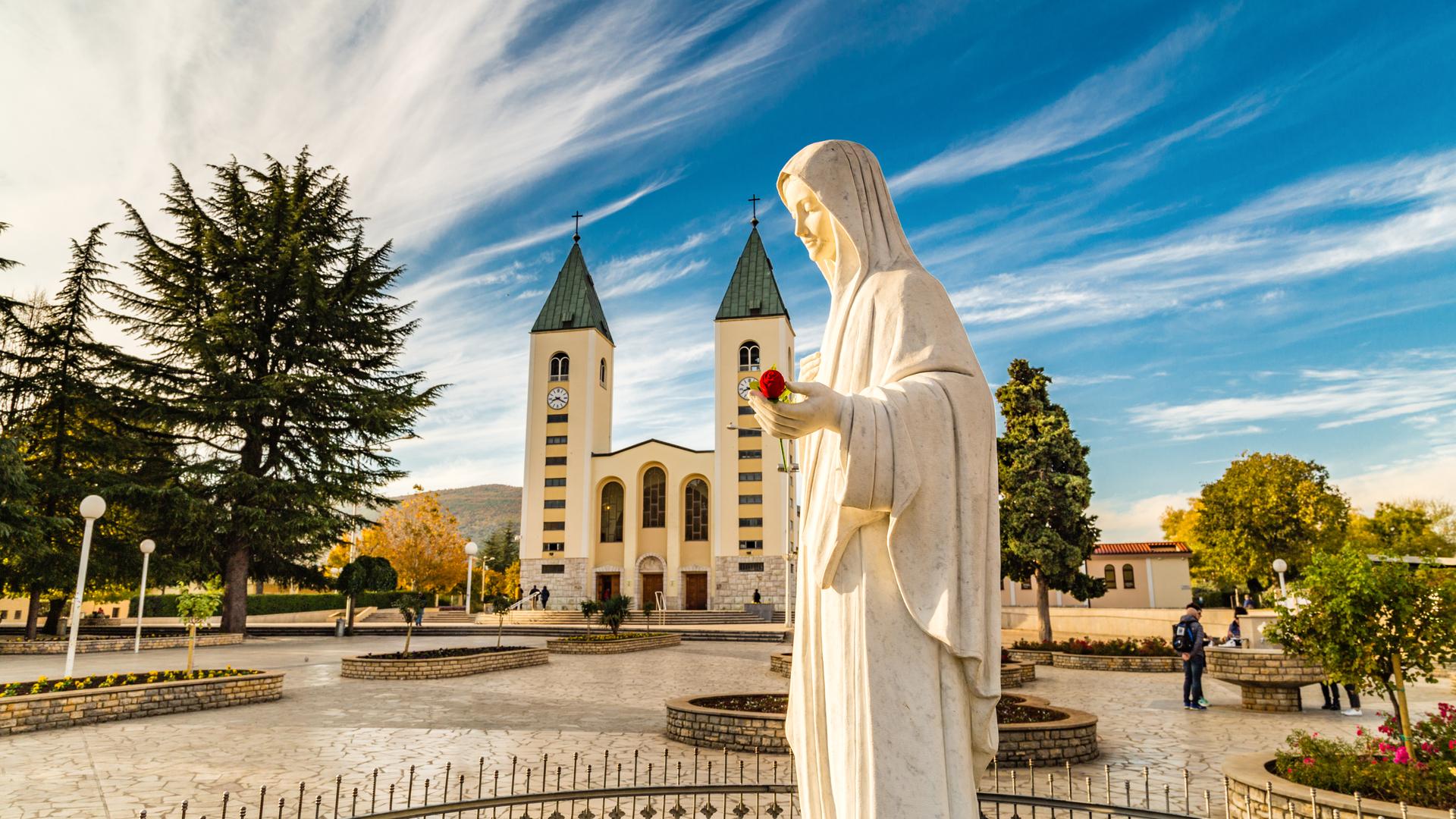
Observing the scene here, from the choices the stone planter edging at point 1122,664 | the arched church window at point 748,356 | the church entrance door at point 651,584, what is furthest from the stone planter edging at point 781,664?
the arched church window at point 748,356

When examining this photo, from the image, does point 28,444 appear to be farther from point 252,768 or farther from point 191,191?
point 252,768

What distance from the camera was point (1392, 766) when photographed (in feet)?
17.3

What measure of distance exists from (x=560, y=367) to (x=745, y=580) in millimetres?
17328

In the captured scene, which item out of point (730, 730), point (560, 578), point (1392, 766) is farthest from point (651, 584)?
point (1392, 766)

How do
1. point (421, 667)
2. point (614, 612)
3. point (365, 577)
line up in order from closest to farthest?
point (421, 667) < point (614, 612) < point (365, 577)

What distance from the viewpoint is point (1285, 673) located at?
37.9ft

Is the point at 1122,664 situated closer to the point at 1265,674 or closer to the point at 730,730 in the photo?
the point at 1265,674

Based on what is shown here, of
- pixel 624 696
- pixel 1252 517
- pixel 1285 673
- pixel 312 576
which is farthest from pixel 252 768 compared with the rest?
pixel 1252 517

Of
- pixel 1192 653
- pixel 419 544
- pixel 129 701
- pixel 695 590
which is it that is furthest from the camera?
pixel 695 590

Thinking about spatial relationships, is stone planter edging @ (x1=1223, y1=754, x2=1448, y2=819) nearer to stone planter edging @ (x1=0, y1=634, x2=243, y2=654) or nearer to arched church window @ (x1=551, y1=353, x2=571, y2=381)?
stone planter edging @ (x1=0, y1=634, x2=243, y2=654)

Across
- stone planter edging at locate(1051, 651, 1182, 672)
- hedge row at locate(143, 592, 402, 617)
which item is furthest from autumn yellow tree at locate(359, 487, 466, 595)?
stone planter edging at locate(1051, 651, 1182, 672)

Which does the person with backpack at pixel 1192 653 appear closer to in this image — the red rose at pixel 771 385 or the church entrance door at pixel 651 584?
the red rose at pixel 771 385

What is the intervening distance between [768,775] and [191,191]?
29193 mm

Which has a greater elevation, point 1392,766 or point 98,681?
point 1392,766
